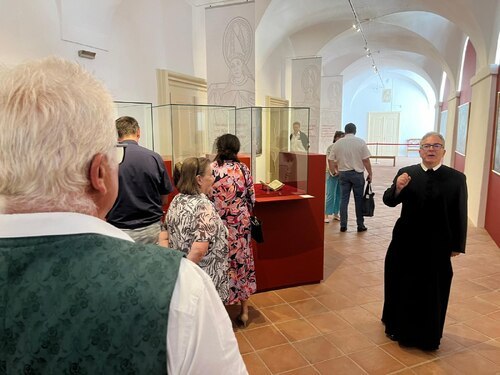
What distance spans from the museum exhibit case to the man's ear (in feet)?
9.61

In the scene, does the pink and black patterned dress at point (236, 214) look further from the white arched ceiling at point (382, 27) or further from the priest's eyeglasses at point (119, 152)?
the white arched ceiling at point (382, 27)

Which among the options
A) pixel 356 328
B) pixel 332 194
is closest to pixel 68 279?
pixel 356 328

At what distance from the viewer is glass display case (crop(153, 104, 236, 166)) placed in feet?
12.7

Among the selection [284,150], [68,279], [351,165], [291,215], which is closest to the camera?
[68,279]

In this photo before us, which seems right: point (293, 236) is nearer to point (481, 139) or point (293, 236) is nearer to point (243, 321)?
point (243, 321)

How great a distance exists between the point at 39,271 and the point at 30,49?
3121mm

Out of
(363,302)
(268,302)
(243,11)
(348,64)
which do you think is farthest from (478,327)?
(348,64)

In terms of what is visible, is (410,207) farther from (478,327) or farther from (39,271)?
(39,271)

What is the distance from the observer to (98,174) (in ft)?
2.42

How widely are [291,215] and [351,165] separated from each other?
7.63 ft

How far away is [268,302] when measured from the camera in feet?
12.0

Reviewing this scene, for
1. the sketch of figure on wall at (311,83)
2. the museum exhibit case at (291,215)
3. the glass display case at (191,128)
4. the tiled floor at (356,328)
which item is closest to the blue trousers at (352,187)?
the tiled floor at (356,328)

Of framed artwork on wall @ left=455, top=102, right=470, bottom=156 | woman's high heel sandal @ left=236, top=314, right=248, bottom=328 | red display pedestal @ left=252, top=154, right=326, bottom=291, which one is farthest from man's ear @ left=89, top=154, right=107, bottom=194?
framed artwork on wall @ left=455, top=102, right=470, bottom=156

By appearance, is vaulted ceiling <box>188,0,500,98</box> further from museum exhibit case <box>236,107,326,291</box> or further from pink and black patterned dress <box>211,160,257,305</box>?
pink and black patterned dress <box>211,160,257,305</box>
